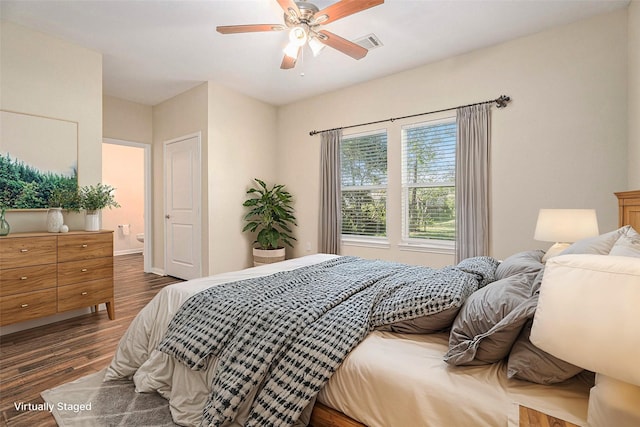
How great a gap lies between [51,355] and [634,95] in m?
4.93

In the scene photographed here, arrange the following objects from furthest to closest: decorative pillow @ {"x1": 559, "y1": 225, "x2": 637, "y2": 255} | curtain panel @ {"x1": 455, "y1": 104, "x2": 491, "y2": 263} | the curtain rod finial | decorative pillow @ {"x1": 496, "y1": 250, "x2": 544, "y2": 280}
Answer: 1. curtain panel @ {"x1": 455, "y1": 104, "x2": 491, "y2": 263}
2. the curtain rod finial
3. decorative pillow @ {"x1": 496, "y1": 250, "x2": 544, "y2": 280}
4. decorative pillow @ {"x1": 559, "y1": 225, "x2": 637, "y2": 255}

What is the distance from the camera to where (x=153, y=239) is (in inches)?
205

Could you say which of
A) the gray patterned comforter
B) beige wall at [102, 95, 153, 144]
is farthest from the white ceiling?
the gray patterned comforter

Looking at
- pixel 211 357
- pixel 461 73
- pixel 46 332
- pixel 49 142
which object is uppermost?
pixel 461 73

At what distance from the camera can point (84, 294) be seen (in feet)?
9.64

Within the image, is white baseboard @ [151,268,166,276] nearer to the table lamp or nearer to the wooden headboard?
the table lamp

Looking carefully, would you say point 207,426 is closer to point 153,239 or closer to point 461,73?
point 461,73

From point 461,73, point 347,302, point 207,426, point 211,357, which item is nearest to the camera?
point 207,426

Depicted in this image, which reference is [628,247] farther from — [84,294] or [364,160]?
[84,294]

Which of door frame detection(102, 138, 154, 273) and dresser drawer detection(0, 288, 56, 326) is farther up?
door frame detection(102, 138, 154, 273)

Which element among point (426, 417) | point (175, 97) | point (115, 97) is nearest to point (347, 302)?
point (426, 417)

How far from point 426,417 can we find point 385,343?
0.32m

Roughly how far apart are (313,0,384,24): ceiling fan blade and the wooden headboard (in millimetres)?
1966

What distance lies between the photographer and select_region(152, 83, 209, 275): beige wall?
420 centimetres
